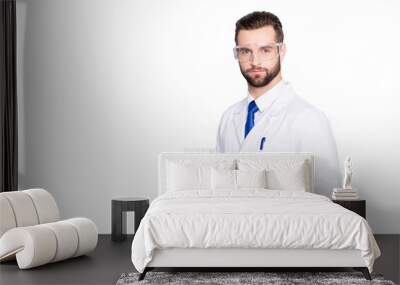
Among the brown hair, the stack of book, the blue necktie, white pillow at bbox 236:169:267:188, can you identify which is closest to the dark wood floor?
the stack of book

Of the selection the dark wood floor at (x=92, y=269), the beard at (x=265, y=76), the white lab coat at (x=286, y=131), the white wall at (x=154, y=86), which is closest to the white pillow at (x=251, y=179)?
the white lab coat at (x=286, y=131)

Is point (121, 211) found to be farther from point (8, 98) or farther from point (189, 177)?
point (8, 98)

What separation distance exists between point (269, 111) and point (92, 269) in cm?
288

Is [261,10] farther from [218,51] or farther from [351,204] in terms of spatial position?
[351,204]

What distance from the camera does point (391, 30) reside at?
727 cm

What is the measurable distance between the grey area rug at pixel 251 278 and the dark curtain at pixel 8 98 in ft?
8.21

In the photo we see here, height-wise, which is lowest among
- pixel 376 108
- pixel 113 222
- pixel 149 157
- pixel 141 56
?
pixel 113 222

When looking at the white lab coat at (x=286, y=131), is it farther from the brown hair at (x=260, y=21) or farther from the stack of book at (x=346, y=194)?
the brown hair at (x=260, y=21)

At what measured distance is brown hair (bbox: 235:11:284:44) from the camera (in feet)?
24.0

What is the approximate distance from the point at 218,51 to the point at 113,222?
7.34 ft

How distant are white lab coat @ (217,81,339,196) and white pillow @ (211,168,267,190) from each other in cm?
70

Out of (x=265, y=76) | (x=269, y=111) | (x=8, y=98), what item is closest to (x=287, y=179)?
(x=269, y=111)

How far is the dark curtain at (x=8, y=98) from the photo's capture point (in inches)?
271

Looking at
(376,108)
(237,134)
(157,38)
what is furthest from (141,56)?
(376,108)
